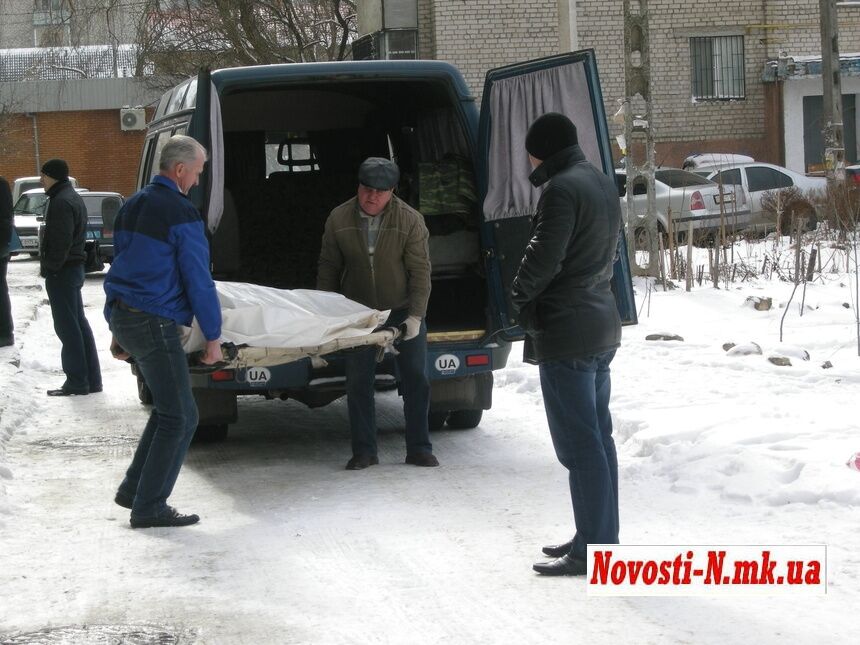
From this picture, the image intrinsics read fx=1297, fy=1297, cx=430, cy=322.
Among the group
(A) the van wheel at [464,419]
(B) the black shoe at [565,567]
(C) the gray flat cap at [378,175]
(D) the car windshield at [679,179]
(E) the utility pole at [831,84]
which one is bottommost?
(A) the van wheel at [464,419]

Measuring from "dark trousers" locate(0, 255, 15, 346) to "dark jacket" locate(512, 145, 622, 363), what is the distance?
8.68 m

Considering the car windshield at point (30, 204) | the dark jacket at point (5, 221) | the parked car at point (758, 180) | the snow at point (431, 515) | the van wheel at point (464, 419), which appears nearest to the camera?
the snow at point (431, 515)

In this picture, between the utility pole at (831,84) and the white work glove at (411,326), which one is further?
the utility pole at (831,84)

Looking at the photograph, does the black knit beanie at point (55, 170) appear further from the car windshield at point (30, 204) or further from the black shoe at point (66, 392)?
the car windshield at point (30, 204)

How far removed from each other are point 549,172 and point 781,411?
3.50 meters

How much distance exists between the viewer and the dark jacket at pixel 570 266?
17.0 ft

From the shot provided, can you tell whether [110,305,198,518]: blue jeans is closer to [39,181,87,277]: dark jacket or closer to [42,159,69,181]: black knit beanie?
[39,181,87,277]: dark jacket

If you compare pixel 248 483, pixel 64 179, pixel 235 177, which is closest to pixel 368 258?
pixel 248 483

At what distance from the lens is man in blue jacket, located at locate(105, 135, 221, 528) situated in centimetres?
611

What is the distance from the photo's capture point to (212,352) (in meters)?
6.29

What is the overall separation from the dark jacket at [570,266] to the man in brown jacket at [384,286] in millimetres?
2347

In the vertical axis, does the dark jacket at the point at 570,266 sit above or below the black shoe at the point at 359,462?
above

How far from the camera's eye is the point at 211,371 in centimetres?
742

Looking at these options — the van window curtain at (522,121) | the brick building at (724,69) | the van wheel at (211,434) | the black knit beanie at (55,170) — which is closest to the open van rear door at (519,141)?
the van window curtain at (522,121)
